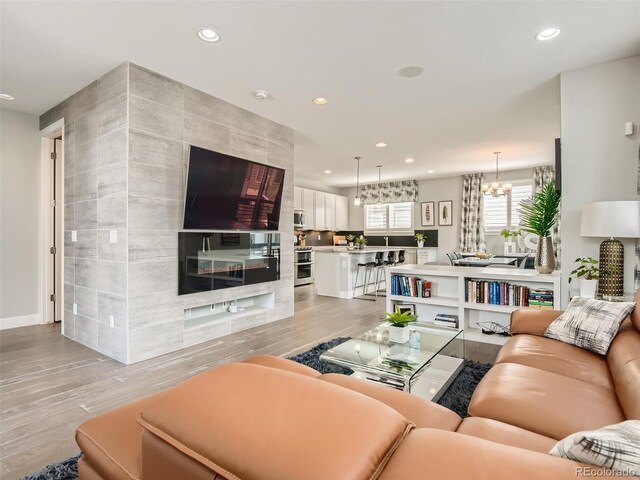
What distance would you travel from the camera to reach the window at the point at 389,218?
9.58 metres

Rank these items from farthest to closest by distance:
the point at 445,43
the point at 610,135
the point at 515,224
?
the point at 515,224 → the point at 610,135 → the point at 445,43

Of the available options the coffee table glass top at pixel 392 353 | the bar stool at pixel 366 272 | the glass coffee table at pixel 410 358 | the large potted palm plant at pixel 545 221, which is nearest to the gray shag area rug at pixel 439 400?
the glass coffee table at pixel 410 358

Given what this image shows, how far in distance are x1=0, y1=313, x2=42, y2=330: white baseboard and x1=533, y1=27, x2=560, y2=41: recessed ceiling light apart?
627 cm

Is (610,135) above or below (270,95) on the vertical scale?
below

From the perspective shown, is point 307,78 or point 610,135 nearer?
point 610,135

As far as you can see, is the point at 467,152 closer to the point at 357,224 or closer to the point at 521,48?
the point at 521,48

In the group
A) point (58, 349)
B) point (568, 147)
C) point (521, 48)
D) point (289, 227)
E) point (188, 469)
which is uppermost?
point (521, 48)

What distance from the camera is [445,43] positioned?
9.23 feet

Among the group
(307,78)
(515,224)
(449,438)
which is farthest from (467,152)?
(449,438)

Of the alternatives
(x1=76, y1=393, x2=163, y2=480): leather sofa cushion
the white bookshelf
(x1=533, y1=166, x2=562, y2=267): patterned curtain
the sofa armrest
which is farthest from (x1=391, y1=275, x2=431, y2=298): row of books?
(x1=533, y1=166, x2=562, y2=267): patterned curtain

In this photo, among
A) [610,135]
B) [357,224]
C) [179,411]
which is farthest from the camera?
[357,224]

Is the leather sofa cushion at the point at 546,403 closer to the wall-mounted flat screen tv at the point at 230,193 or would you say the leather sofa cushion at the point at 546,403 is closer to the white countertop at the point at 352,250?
the wall-mounted flat screen tv at the point at 230,193

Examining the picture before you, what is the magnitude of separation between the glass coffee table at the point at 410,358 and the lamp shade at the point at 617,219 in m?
1.39

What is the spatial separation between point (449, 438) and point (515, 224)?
8458 mm
